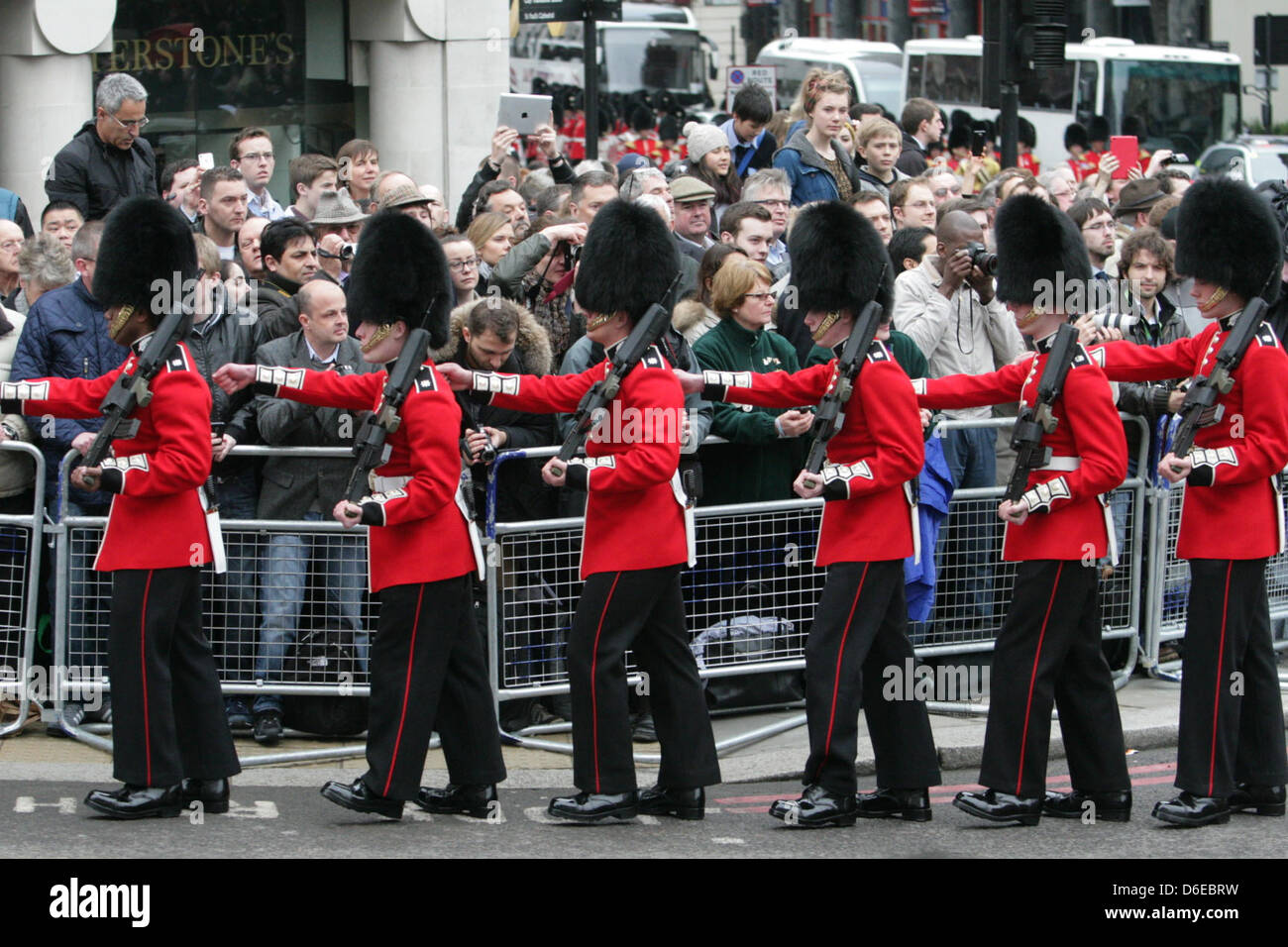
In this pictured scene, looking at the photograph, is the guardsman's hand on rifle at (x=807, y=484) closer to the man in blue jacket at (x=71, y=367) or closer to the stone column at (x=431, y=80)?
the man in blue jacket at (x=71, y=367)

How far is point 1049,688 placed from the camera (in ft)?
19.9

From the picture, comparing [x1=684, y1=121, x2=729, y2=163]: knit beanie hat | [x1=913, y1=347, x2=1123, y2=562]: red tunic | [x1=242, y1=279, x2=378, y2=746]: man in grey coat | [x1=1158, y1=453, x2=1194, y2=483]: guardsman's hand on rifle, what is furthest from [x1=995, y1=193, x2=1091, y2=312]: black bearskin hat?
[x1=684, y1=121, x2=729, y2=163]: knit beanie hat

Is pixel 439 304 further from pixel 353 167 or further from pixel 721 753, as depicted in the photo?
pixel 353 167

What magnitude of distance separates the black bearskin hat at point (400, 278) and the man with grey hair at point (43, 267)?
1880 millimetres

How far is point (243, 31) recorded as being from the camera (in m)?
14.4

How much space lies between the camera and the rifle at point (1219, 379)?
6016 mm

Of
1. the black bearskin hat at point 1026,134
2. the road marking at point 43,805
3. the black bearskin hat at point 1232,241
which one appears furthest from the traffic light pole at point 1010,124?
the black bearskin hat at point 1026,134

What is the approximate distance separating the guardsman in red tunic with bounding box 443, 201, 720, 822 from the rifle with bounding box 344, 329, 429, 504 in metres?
0.23

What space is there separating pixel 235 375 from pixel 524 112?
184 inches

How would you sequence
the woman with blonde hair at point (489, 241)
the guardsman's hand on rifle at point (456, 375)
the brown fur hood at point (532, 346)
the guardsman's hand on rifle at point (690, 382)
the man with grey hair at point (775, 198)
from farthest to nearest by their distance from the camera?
the man with grey hair at point (775, 198) → the woman with blonde hair at point (489, 241) → the brown fur hood at point (532, 346) → the guardsman's hand on rifle at point (690, 382) → the guardsman's hand on rifle at point (456, 375)

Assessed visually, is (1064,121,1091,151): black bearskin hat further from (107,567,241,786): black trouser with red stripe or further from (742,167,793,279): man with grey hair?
(107,567,241,786): black trouser with red stripe

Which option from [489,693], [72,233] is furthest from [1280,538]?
[72,233]

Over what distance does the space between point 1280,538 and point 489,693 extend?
2448mm

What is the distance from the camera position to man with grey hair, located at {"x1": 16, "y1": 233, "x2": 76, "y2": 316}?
7566 millimetres
